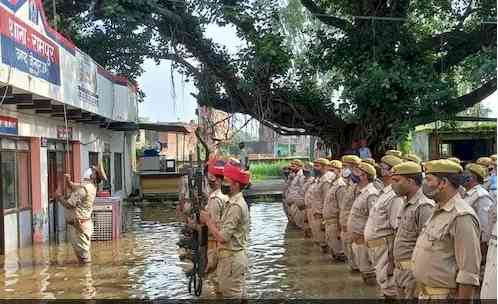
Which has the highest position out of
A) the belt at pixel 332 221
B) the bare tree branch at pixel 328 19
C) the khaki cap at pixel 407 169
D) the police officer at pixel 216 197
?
the bare tree branch at pixel 328 19

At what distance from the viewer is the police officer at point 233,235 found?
6.50 metres

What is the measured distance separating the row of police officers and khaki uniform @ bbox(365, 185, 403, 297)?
1cm

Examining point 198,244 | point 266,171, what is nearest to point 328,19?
point 198,244

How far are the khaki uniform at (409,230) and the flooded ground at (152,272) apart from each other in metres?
2.22

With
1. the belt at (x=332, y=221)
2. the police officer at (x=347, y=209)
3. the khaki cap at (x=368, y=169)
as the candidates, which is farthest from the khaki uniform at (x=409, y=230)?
the belt at (x=332, y=221)

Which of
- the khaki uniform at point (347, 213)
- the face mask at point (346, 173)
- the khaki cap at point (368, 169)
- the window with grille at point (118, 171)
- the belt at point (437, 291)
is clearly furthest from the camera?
the window with grille at point (118, 171)

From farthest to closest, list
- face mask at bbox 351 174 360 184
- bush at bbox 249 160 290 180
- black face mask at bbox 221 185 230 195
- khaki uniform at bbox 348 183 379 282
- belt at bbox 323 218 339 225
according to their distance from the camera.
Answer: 1. bush at bbox 249 160 290 180
2. belt at bbox 323 218 339 225
3. face mask at bbox 351 174 360 184
4. khaki uniform at bbox 348 183 379 282
5. black face mask at bbox 221 185 230 195

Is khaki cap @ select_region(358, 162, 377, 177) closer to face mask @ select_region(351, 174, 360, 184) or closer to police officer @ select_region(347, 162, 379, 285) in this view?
police officer @ select_region(347, 162, 379, 285)

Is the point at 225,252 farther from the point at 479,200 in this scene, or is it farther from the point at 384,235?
the point at 479,200

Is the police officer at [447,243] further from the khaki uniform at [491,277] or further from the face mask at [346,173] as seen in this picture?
the face mask at [346,173]

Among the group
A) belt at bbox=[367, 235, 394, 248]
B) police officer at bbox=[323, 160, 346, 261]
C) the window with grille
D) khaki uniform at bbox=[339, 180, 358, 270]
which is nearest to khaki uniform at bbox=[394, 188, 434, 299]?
belt at bbox=[367, 235, 394, 248]

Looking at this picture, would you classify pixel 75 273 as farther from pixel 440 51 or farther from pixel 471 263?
pixel 440 51

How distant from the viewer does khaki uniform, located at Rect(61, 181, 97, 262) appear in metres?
10.8

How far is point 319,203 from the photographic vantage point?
12.0m
